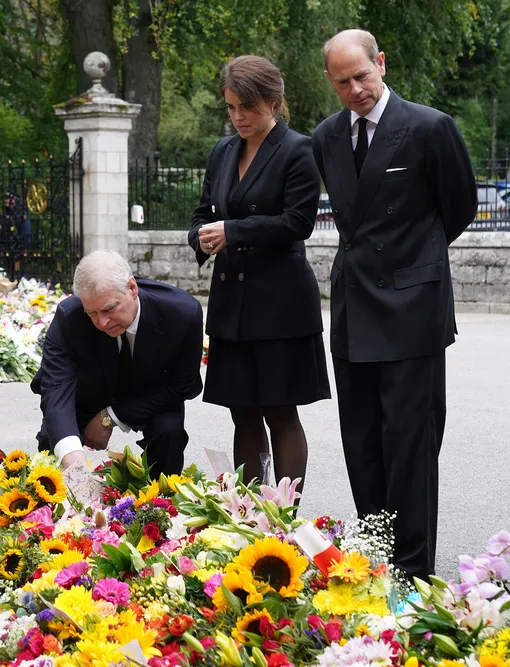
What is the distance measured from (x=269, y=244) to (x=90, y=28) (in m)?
16.6

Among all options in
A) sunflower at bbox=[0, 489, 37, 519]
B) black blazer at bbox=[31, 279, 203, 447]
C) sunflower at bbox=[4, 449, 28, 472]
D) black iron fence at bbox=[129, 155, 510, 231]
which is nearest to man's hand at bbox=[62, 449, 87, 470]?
sunflower at bbox=[4, 449, 28, 472]

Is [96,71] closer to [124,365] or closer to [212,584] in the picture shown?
[124,365]

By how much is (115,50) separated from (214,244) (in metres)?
16.8

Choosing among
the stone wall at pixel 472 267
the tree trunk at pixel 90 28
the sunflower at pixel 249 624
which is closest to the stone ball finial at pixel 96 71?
the stone wall at pixel 472 267

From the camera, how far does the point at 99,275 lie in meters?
3.95

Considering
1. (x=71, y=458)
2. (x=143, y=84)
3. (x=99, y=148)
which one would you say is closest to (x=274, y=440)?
(x=71, y=458)

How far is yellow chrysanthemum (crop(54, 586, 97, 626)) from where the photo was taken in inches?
101

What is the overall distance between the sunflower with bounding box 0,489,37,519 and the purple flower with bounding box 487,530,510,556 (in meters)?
1.47

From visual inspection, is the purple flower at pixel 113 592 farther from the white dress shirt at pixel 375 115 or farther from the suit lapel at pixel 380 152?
the white dress shirt at pixel 375 115

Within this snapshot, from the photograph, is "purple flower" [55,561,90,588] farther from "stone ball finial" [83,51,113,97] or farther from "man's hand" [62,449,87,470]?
"stone ball finial" [83,51,113,97]

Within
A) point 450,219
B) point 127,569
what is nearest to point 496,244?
point 450,219

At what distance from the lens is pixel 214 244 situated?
4543 millimetres

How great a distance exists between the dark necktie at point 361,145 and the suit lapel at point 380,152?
0.08 meters

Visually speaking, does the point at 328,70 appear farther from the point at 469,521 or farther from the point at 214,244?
the point at 469,521
